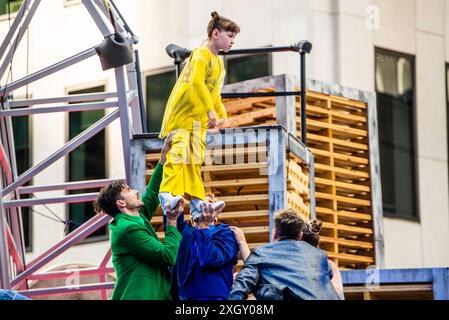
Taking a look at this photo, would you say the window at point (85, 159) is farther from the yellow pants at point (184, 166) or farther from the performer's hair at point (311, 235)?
the performer's hair at point (311, 235)

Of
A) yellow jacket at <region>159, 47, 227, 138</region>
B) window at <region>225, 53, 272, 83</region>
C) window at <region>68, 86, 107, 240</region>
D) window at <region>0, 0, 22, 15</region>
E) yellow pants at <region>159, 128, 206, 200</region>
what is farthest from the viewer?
window at <region>0, 0, 22, 15</region>

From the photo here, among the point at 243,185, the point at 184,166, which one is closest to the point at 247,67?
the point at 243,185

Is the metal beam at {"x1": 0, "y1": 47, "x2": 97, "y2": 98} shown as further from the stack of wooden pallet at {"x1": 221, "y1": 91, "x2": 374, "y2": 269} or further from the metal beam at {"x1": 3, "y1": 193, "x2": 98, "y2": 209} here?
the stack of wooden pallet at {"x1": 221, "y1": 91, "x2": 374, "y2": 269}

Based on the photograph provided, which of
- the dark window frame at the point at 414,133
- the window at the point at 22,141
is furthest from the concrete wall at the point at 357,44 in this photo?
the window at the point at 22,141

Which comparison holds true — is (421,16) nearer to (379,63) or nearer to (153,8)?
(379,63)

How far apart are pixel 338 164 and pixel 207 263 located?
27.3 feet

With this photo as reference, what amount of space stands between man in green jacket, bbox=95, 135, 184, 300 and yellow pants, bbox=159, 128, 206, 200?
96 cm

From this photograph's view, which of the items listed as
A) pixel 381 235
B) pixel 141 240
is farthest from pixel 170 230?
pixel 381 235

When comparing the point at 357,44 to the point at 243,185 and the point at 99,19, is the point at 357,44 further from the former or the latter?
the point at 243,185

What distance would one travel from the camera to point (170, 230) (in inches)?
434

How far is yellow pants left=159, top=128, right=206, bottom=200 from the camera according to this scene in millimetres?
12258

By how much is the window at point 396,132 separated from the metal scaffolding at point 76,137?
30.6 feet

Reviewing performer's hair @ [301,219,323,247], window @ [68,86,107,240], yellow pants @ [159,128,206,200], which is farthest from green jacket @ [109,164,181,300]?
window @ [68,86,107,240]

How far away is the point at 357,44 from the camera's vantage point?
2538 centimetres
